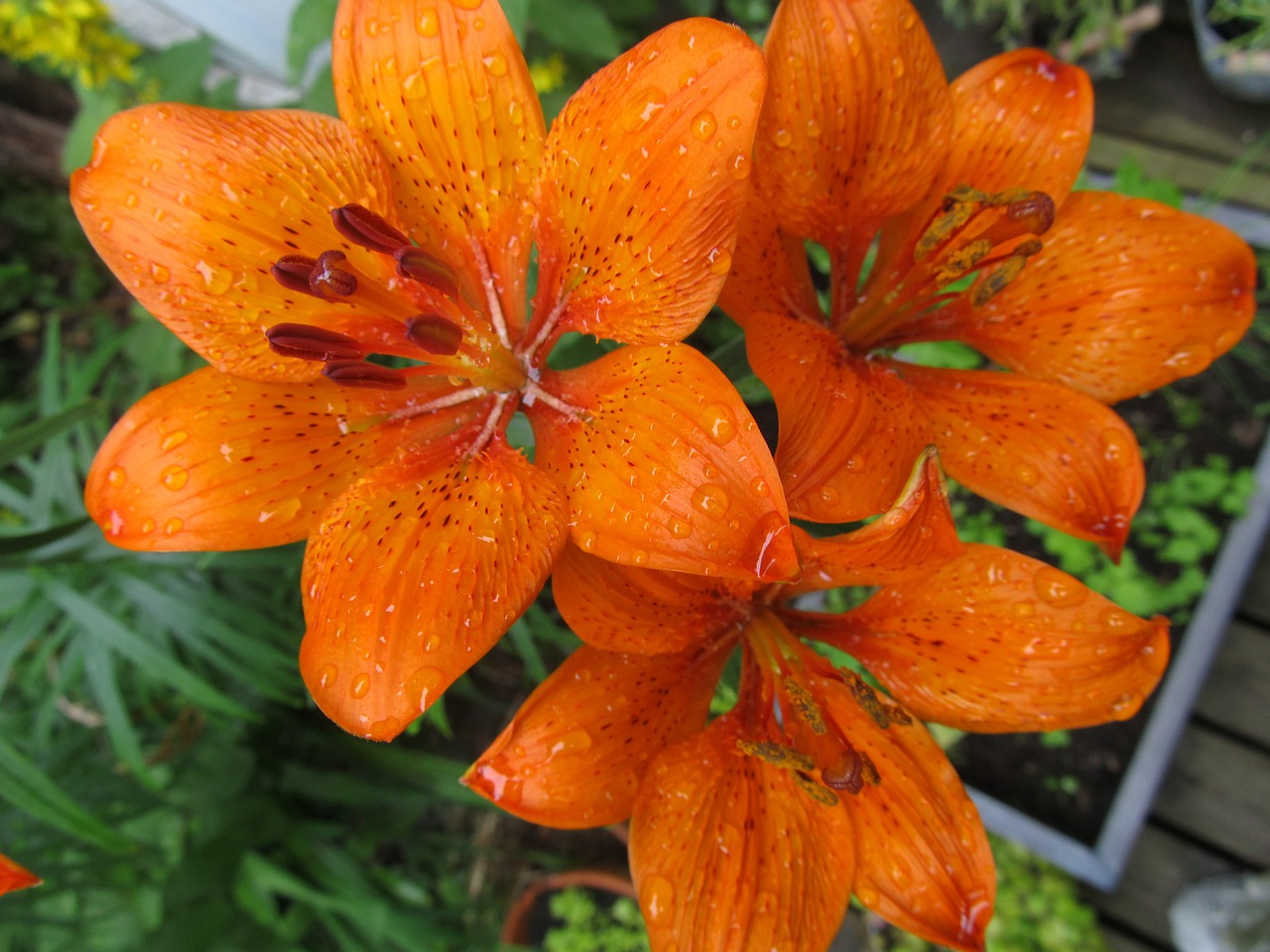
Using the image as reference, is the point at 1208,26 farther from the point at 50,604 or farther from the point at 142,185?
the point at 50,604

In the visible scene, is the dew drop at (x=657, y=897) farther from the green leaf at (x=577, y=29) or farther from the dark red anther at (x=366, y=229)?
the green leaf at (x=577, y=29)

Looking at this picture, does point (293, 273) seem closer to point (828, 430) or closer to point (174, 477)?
point (174, 477)

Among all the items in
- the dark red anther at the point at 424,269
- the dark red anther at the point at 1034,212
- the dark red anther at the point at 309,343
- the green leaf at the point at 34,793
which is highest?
the dark red anther at the point at 1034,212

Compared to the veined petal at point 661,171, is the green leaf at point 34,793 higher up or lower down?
lower down

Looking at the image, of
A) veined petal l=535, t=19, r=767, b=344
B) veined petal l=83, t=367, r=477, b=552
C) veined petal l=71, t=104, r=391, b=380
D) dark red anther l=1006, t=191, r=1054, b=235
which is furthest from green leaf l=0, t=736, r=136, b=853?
dark red anther l=1006, t=191, r=1054, b=235

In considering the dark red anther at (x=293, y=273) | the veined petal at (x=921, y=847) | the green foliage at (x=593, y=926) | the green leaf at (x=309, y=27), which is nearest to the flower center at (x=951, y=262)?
the veined petal at (x=921, y=847)

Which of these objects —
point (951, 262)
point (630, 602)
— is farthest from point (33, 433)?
point (951, 262)

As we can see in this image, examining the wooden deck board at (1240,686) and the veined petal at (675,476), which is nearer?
the veined petal at (675,476)
